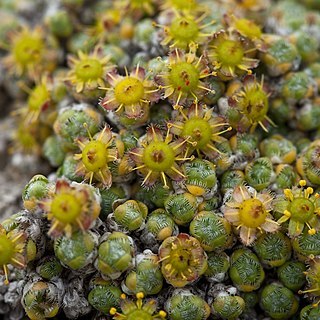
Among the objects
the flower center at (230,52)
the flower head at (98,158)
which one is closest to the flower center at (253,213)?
the flower head at (98,158)

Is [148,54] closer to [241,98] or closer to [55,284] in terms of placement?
[241,98]

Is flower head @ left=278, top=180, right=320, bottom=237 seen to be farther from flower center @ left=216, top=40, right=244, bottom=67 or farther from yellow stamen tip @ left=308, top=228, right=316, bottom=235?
flower center @ left=216, top=40, right=244, bottom=67

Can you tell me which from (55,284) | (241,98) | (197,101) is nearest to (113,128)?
(197,101)

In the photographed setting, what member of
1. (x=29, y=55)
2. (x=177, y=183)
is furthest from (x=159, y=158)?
(x=29, y=55)

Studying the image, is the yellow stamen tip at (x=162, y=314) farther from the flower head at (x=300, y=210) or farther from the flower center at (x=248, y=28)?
the flower center at (x=248, y=28)

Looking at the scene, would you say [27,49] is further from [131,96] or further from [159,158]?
[159,158]

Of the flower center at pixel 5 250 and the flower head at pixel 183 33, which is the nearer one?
the flower center at pixel 5 250
